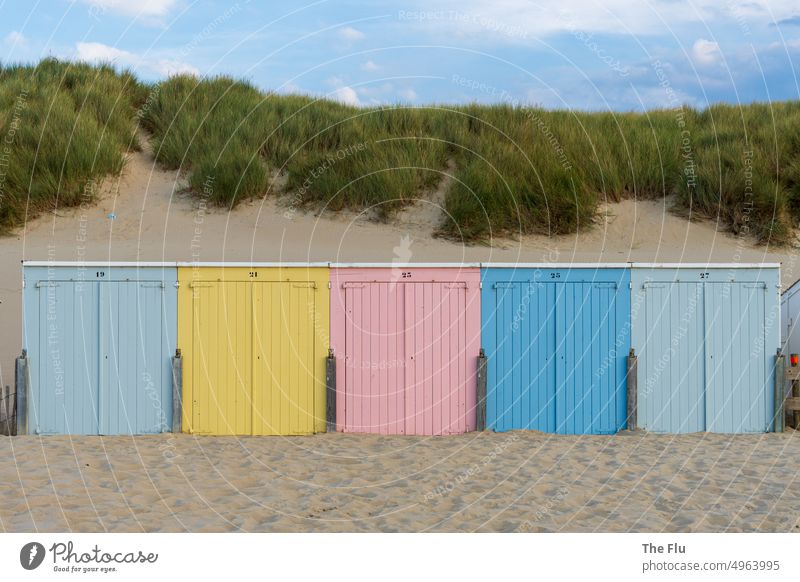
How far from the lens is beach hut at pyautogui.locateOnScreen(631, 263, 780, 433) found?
1286 cm

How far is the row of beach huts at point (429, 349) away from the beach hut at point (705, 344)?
0.07 ft

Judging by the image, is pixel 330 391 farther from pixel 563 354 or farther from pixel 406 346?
pixel 563 354

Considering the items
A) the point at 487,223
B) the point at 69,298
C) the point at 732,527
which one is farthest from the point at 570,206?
the point at 732,527

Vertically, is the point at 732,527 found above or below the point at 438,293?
below

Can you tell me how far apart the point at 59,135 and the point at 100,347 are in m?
14.8

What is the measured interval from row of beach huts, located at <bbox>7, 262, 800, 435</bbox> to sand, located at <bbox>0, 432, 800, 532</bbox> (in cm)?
46

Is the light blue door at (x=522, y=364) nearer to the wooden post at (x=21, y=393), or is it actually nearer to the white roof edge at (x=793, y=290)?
the white roof edge at (x=793, y=290)

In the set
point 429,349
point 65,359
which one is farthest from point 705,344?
point 65,359

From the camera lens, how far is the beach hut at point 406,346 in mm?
12766

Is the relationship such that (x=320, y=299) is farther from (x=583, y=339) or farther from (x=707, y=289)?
(x=707, y=289)

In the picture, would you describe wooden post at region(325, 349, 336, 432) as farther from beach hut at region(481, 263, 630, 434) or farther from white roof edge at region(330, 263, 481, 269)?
beach hut at region(481, 263, 630, 434)

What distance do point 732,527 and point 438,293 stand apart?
561 cm

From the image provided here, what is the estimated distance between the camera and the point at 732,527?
8.22 m

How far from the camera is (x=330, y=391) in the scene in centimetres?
1267
